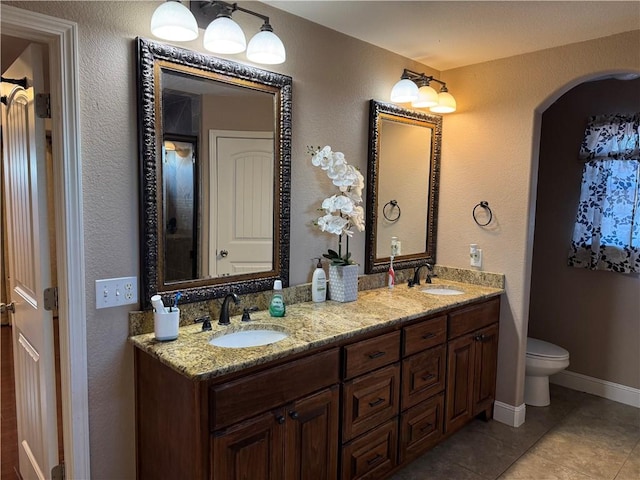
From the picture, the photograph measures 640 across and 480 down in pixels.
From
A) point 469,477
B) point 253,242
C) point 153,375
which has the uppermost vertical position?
point 253,242

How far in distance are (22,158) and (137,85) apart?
65 cm

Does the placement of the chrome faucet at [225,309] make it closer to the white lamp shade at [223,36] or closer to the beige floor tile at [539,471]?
the white lamp shade at [223,36]

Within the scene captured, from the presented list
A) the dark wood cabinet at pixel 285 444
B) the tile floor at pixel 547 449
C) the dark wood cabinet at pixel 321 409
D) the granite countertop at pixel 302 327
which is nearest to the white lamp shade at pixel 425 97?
the granite countertop at pixel 302 327

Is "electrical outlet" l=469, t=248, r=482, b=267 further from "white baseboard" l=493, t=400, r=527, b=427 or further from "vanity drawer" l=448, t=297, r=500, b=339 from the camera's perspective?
"white baseboard" l=493, t=400, r=527, b=427

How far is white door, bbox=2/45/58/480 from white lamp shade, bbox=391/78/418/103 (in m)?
1.86

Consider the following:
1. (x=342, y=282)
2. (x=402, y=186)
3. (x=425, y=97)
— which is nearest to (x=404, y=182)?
(x=402, y=186)

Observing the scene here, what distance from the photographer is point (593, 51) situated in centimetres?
263

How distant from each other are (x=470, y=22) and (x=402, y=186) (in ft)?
3.48

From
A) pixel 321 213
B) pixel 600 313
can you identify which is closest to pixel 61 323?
pixel 321 213

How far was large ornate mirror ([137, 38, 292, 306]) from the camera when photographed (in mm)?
1871

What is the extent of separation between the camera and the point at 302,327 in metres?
2.03

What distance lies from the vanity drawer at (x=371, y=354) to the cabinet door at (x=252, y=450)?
1.35 ft

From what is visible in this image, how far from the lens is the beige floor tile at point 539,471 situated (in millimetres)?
2438

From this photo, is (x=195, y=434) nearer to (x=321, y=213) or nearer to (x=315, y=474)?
(x=315, y=474)
